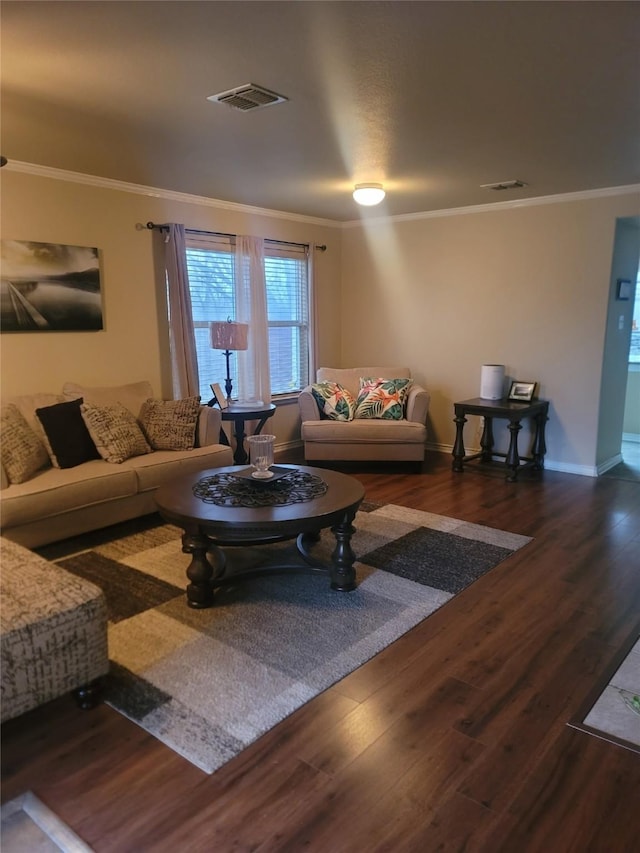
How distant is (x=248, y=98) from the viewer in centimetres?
266

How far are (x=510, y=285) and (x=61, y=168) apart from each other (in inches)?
151

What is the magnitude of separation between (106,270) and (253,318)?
57.9 inches

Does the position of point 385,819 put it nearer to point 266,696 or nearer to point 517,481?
point 266,696

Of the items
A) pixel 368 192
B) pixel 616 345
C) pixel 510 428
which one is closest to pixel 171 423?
pixel 368 192

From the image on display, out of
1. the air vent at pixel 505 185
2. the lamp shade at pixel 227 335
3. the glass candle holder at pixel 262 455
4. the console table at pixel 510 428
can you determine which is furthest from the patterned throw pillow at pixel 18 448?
the air vent at pixel 505 185

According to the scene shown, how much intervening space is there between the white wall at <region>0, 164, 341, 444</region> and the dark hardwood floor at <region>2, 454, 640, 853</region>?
104 inches

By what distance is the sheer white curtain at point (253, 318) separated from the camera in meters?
5.43

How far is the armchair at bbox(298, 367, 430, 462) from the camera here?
529 centimetres

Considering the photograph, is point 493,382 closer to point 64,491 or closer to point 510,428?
point 510,428

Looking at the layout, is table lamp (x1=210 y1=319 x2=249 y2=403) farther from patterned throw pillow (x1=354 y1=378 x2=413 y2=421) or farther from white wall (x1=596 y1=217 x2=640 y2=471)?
white wall (x1=596 y1=217 x2=640 y2=471)

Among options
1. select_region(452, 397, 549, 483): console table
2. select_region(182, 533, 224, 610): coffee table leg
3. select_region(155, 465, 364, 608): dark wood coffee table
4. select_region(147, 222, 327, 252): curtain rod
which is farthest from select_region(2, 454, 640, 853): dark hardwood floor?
select_region(147, 222, 327, 252): curtain rod

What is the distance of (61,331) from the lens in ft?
13.8

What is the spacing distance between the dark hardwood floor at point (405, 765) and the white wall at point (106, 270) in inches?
104

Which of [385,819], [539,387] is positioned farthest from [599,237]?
[385,819]
